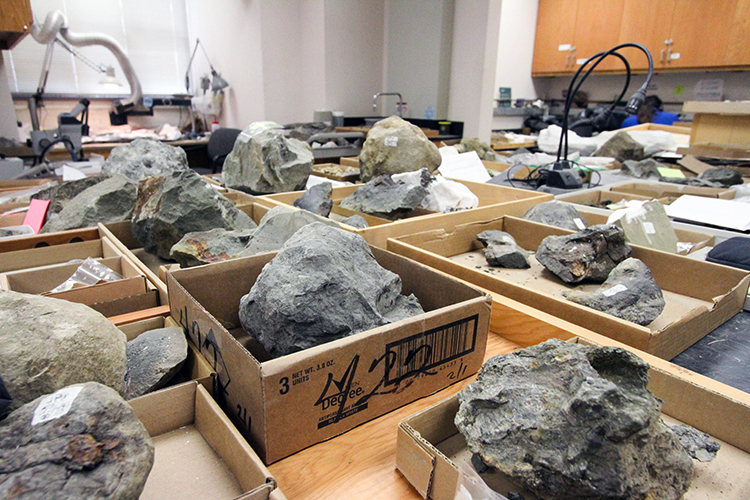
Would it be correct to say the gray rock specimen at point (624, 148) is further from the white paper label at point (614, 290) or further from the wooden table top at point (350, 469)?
A: the wooden table top at point (350, 469)

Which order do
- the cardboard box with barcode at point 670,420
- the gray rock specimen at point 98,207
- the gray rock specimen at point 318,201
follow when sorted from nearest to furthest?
the cardboard box with barcode at point 670,420 < the gray rock specimen at point 98,207 < the gray rock specimen at point 318,201

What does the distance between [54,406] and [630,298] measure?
49.6 inches

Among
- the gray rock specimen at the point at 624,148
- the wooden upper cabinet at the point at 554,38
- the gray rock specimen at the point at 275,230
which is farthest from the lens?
the wooden upper cabinet at the point at 554,38

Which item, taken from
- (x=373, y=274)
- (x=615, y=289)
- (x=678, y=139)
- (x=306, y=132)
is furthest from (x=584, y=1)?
(x=373, y=274)

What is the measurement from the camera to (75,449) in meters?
0.52

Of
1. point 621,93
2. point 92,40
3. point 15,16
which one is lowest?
point 621,93

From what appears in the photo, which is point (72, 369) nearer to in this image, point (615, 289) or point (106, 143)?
point (615, 289)

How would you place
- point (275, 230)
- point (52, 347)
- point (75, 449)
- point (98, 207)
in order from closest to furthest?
point (75, 449) → point (52, 347) → point (275, 230) → point (98, 207)

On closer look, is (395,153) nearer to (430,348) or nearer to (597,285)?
(597,285)

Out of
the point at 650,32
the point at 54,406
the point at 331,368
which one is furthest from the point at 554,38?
the point at 54,406

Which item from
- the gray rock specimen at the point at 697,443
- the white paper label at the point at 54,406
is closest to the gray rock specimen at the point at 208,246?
the white paper label at the point at 54,406

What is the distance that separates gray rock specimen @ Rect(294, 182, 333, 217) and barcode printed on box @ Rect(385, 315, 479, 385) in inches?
39.5

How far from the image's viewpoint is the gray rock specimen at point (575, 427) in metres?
0.56

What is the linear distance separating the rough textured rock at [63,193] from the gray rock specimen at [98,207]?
0.08 metres
